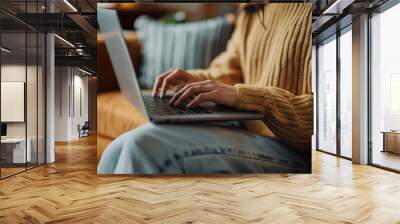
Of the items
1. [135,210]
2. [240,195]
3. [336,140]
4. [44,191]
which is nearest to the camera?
[135,210]

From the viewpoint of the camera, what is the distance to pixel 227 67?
19.4 feet

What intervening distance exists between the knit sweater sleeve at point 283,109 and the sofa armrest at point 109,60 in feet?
5.30

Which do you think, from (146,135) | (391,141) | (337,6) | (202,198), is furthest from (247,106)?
(391,141)

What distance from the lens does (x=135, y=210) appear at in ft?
13.3

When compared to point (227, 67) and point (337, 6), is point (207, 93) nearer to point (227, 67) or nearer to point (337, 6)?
point (227, 67)

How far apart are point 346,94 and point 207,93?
14.2ft

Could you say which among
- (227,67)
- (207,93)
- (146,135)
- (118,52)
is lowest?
(146,135)

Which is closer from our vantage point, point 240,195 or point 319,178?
point 240,195

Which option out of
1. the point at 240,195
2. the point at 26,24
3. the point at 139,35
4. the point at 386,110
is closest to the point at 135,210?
the point at 240,195

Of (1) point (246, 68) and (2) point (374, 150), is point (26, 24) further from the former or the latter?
(2) point (374, 150)

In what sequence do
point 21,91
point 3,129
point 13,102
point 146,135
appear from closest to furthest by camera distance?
point 146,135, point 3,129, point 13,102, point 21,91

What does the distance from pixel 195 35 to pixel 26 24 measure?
10.3 feet

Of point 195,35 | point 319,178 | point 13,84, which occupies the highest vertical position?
point 195,35

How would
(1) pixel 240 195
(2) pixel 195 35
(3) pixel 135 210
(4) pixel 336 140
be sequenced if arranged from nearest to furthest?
(3) pixel 135 210, (1) pixel 240 195, (2) pixel 195 35, (4) pixel 336 140
